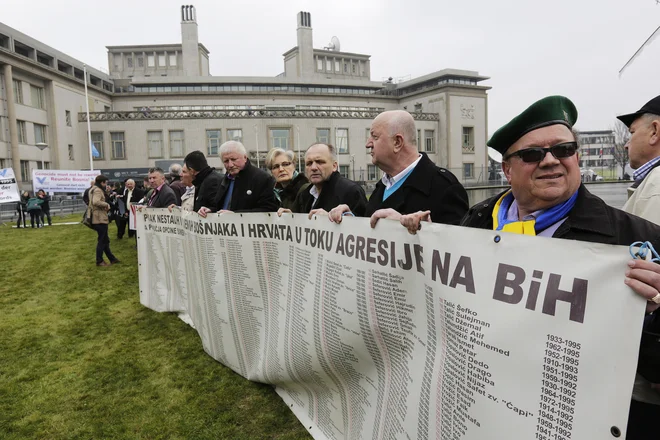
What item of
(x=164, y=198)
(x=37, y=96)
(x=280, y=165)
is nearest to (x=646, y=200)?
(x=280, y=165)

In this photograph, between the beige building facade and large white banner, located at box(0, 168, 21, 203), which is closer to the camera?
large white banner, located at box(0, 168, 21, 203)

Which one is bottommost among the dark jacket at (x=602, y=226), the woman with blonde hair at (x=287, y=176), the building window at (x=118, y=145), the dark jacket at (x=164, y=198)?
the dark jacket at (x=164, y=198)

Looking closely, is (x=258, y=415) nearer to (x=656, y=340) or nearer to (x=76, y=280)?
(x=656, y=340)

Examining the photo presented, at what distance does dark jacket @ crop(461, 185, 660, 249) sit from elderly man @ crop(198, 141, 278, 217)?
3.58 metres

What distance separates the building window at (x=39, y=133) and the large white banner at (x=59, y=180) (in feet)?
64.8

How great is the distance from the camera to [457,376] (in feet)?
5.62

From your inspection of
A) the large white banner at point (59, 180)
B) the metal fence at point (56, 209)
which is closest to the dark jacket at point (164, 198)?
the metal fence at point (56, 209)

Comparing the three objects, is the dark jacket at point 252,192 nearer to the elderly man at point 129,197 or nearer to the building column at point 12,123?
the elderly man at point 129,197

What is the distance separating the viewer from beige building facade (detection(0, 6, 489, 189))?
1614 inches

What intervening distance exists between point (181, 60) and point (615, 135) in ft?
225

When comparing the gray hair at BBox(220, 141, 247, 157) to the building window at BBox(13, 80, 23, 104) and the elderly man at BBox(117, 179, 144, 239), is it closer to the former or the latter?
the elderly man at BBox(117, 179, 144, 239)

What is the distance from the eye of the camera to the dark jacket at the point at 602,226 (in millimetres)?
1542

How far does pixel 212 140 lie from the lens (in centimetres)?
5147

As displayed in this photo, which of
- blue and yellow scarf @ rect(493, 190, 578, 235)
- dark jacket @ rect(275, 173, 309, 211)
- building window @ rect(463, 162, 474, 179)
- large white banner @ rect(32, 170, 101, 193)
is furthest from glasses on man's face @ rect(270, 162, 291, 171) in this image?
building window @ rect(463, 162, 474, 179)
